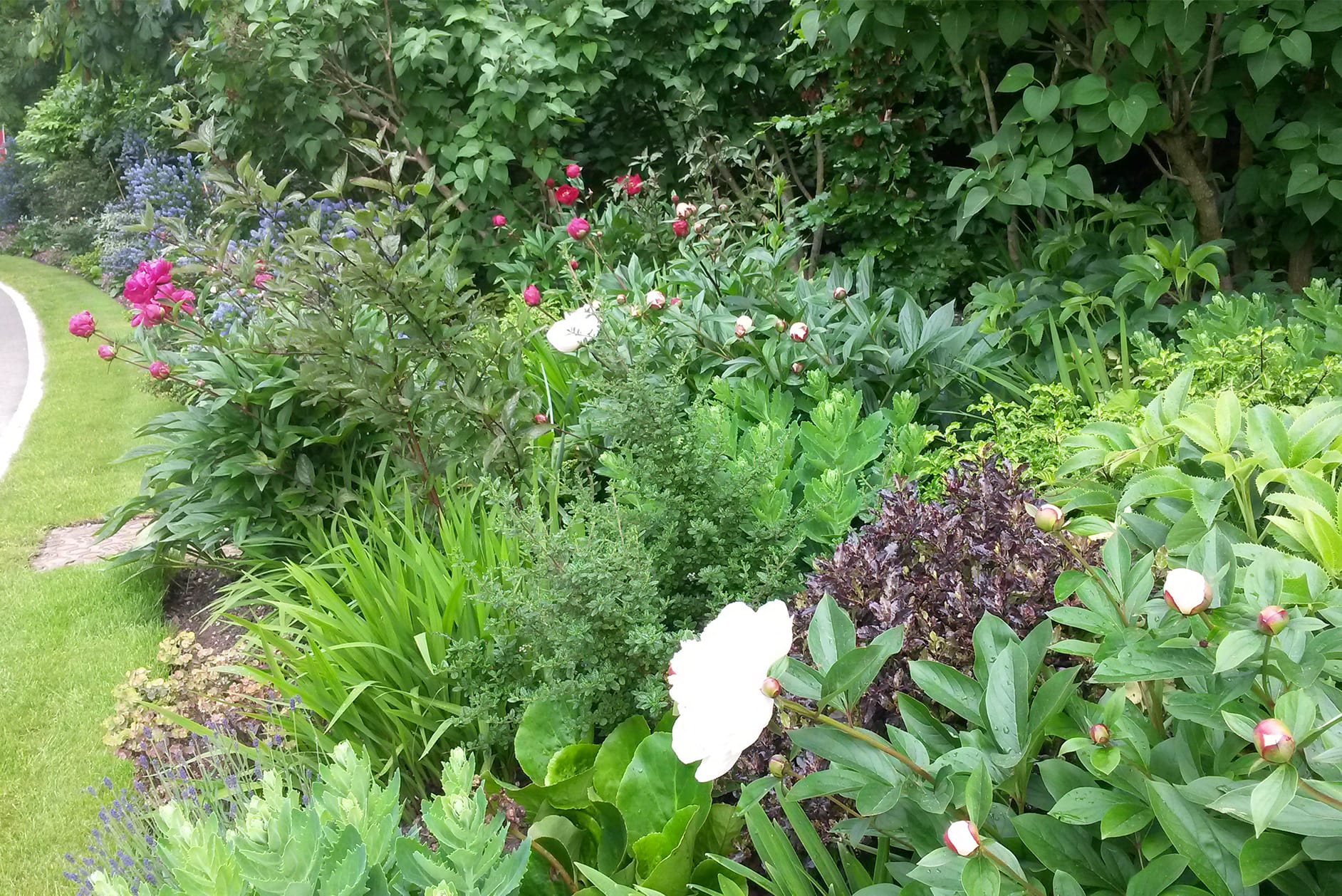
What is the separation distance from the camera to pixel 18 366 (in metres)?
8.00

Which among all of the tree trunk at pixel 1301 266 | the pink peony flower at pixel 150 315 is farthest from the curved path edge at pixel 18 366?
the tree trunk at pixel 1301 266

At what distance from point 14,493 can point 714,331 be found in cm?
428

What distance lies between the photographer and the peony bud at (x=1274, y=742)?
0.62m

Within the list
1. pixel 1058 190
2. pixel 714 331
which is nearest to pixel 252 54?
pixel 714 331

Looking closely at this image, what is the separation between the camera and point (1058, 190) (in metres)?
2.77

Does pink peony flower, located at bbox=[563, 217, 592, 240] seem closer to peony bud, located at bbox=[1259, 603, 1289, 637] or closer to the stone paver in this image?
the stone paver

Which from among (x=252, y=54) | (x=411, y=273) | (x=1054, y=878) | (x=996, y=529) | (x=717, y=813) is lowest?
(x=717, y=813)

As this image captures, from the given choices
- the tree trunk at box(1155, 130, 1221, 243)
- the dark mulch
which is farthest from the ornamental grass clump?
the dark mulch

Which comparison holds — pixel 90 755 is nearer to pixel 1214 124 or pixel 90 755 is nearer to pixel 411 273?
pixel 411 273

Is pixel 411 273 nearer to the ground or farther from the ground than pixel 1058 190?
farther from the ground

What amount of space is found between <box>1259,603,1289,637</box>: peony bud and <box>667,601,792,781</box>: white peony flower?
1.32ft

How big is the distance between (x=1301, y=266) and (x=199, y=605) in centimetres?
411

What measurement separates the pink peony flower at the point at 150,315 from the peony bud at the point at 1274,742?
2880 millimetres

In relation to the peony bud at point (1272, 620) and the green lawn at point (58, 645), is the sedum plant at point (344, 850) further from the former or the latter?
the green lawn at point (58, 645)
